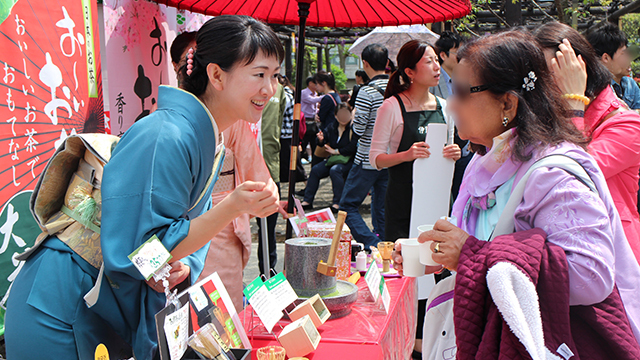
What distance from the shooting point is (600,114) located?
6.48 ft

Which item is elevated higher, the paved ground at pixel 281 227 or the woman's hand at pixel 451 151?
the woman's hand at pixel 451 151

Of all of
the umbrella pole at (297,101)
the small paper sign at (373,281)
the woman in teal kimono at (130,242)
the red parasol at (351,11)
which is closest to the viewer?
the woman in teal kimono at (130,242)

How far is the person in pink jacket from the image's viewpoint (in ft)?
5.70

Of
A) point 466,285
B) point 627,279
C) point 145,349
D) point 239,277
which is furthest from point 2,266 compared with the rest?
point 627,279

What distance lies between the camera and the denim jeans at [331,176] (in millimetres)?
7172

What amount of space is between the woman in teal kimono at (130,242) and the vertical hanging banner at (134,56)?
53.0 inches

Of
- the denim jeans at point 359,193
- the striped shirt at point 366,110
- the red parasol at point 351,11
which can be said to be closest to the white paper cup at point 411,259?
the red parasol at point 351,11

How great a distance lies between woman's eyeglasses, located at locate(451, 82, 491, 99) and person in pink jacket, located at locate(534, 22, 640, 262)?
1.31 ft

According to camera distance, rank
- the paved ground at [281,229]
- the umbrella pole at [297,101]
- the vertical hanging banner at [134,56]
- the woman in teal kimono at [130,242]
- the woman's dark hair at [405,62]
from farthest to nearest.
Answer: the paved ground at [281,229], the woman's dark hair at [405,62], the vertical hanging banner at [134,56], the umbrella pole at [297,101], the woman in teal kimono at [130,242]

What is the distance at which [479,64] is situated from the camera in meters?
1.54

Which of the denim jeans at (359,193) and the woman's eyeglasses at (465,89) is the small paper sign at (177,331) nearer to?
the woman's eyeglasses at (465,89)

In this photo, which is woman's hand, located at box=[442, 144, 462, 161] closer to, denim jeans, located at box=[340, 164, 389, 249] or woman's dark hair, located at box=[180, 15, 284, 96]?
denim jeans, located at box=[340, 164, 389, 249]

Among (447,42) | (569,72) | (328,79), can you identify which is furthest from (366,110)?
(328,79)

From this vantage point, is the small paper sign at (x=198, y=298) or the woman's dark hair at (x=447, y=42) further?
the woman's dark hair at (x=447, y=42)
